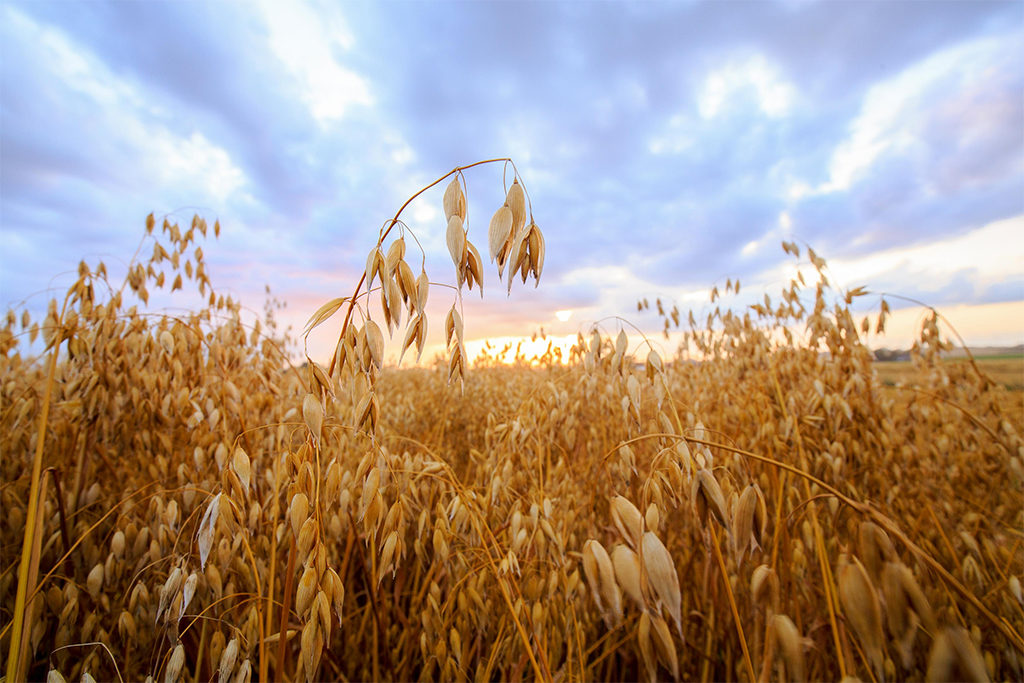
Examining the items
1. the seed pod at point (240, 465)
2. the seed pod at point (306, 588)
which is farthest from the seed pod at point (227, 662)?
the seed pod at point (240, 465)

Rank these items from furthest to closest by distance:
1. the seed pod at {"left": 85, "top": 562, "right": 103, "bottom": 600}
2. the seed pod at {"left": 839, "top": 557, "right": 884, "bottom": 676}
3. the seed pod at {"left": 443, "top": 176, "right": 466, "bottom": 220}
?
the seed pod at {"left": 85, "top": 562, "right": 103, "bottom": 600}, the seed pod at {"left": 443, "top": 176, "right": 466, "bottom": 220}, the seed pod at {"left": 839, "top": 557, "right": 884, "bottom": 676}

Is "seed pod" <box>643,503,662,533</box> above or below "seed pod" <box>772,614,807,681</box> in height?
above

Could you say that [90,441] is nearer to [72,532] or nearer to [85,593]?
[72,532]

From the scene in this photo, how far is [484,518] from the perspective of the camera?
3.51 ft

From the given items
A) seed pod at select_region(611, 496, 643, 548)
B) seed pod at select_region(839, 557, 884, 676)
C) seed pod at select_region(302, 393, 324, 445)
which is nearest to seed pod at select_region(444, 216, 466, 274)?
seed pod at select_region(302, 393, 324, 445)

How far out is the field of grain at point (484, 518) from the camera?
733 millimetres

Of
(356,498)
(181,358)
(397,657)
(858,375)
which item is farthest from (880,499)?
(181,358)

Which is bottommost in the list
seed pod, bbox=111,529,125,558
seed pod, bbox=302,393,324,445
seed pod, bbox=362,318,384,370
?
seed pod, bbox=111,529,125,558

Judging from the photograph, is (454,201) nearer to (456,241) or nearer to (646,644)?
(456,241)

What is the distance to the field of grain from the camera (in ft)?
2.40

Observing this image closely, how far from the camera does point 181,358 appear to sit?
182cm

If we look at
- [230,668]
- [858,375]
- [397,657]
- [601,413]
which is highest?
[858,375]

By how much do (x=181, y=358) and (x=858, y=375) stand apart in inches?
127

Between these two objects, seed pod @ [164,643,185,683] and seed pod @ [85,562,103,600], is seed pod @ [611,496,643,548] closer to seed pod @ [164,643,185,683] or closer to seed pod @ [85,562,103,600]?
seed pod @ [164,643,185,683]
